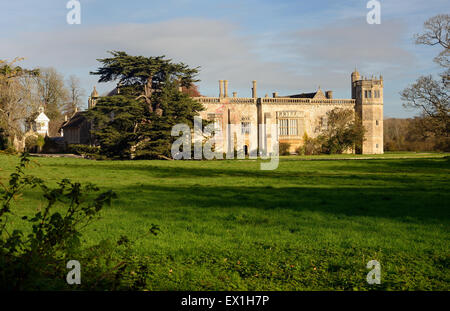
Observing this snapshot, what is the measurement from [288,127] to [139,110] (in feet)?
58.2

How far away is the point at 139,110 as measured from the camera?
31.3 metres

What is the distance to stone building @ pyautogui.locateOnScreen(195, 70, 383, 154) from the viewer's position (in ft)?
141

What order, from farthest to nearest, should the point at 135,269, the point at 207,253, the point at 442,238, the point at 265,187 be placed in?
the point at 265,187 < the point at 442,238 < the point at 207,253 < the point at 135,269

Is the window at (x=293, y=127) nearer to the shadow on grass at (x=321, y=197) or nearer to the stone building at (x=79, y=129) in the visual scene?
the stone building at (x=79, y=129)

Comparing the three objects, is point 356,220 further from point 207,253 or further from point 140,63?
point 140,63

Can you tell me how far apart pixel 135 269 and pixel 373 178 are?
487 inches

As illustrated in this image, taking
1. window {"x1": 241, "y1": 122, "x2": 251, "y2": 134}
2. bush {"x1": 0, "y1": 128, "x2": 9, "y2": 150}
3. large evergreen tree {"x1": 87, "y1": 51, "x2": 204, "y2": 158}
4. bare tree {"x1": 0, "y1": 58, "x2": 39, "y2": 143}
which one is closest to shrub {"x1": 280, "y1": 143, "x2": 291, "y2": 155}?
window {"x1": 241, "y1": 122, "x2": 251, "y2": 134}

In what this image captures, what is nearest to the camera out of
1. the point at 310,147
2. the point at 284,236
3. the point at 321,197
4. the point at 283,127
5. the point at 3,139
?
the point at 284,236

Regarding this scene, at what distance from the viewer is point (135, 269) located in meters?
4.69

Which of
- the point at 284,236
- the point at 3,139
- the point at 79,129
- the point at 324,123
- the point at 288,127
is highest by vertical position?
the point at 324,123

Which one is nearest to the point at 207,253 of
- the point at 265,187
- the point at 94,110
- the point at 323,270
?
the point at 323,270

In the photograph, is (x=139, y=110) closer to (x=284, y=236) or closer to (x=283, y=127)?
(x=283, y=127)

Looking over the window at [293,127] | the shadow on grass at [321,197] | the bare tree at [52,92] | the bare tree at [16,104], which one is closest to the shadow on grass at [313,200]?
the shadow on grass at [321,197]

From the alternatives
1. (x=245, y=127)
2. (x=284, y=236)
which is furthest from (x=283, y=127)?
(x=284, y=236)
